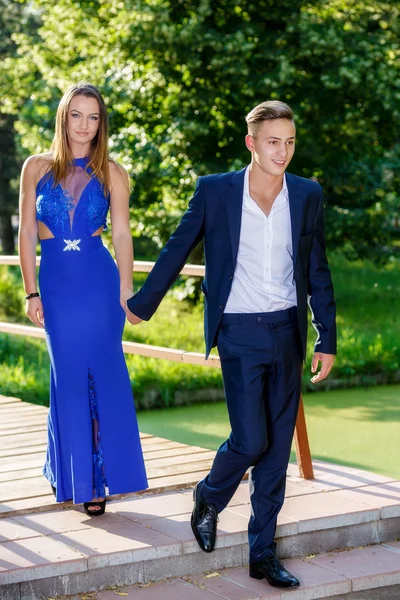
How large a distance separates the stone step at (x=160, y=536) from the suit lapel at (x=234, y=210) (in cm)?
120

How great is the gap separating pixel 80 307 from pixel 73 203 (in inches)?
17.9

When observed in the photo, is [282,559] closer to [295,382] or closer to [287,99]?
[295,382]

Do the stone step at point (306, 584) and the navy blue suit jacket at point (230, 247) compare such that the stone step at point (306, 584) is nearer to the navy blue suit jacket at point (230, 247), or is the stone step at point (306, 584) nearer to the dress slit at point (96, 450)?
the dress slit at point (96, 450)

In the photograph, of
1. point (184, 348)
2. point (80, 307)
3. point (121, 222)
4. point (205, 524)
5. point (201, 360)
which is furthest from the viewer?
point (184, 348)

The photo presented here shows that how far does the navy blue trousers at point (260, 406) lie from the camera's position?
418cm

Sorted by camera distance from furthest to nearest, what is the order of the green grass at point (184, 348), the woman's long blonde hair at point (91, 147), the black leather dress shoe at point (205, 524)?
the green grass at point (184, 348)
the woman's long blonde hair at point (91, 147)
the black leather dress shoe at point (205, 524)

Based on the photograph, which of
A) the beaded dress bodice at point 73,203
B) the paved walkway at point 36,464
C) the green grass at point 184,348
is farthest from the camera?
the green grass at point 184,348

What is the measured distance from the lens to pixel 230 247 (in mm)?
4184

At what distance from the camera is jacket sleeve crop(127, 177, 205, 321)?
4.26 meters

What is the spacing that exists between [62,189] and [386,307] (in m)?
12.0

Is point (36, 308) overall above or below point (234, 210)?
below

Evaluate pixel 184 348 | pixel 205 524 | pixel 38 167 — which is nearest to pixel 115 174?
pixel 38 167

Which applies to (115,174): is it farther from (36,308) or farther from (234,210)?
(234,210)

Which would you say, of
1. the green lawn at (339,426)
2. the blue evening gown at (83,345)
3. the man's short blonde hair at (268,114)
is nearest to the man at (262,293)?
the man's short blonde hair at (268,114)
